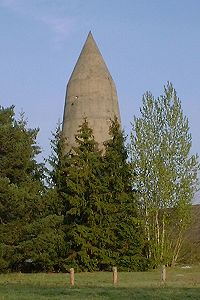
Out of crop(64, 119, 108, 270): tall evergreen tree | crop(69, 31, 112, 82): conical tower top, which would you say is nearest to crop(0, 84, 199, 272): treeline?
crop(64, 119, 108, 270): tall evergreen tree

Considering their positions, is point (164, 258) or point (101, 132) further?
point (101, 132)

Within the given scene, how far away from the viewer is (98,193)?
32250 mm

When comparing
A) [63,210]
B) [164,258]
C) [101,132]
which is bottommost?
[164,258]

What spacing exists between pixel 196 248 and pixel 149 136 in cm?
823

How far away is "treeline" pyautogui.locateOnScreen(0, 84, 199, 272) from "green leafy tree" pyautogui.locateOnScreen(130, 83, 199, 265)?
5cm

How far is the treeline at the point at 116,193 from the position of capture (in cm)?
3120

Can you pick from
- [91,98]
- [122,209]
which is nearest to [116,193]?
[122,209]

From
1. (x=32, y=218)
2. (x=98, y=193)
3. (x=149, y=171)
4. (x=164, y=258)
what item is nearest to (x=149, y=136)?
(x=149, y=171)

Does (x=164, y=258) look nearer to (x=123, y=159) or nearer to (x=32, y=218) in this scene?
(x=123, y=159)

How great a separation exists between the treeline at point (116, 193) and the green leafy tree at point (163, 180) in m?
0.05

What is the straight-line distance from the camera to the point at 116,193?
32500mm

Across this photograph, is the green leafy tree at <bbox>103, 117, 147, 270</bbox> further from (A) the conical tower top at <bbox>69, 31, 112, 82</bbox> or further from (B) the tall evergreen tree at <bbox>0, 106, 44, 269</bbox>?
(A) the conical tower top at <bbox>69, 31, 112, 82</bbox>

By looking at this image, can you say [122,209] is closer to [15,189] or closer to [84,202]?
[84,202]

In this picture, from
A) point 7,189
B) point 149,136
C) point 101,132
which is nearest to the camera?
point 7,189
